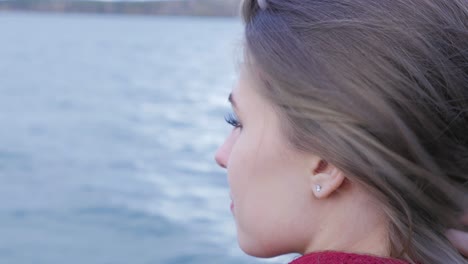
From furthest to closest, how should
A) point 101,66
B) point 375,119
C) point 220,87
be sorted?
1. point 101,66
2. point 220,87
3. point 375,119

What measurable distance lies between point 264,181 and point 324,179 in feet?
0.33

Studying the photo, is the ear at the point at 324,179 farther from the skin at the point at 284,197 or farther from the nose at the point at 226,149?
the nose at the point at 226,149

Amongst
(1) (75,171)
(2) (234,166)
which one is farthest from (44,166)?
(2) (234,166)

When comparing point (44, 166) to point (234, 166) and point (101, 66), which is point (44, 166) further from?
point (101, 66)

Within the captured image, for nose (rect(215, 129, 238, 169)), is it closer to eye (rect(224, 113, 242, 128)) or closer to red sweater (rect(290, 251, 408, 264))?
eye (rect(224, 113, 242, 128))

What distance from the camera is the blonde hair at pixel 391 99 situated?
905 mm

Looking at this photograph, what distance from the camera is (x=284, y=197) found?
1005 millimetres

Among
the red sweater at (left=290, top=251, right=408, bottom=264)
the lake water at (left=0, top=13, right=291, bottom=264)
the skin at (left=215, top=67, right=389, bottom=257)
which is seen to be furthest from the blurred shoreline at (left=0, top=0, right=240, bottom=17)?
the red sweater at (left=290, top=251, right=408, bottom=264)

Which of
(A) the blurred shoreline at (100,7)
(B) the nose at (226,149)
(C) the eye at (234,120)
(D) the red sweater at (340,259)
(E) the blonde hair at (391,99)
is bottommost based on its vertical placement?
(A) the blurred shoreline at (100,7)

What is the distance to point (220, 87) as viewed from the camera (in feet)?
30.6

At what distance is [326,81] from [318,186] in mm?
143

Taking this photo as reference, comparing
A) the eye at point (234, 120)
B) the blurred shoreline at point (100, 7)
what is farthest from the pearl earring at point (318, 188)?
the blurred shoreline at point (100, 7)

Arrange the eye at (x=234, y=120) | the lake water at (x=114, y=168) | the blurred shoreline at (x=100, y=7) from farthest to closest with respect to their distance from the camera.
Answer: the blurred shoreline at (x=100, y=7)
the lake water at (x=114, y=168)
the eye at (x=234, y=120)

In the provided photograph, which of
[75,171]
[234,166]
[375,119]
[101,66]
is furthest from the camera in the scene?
[101,66]
